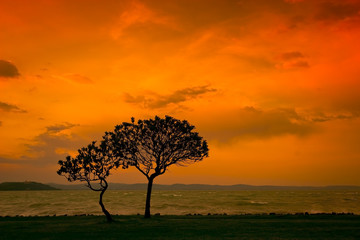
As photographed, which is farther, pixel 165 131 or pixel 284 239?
pixel 165 131

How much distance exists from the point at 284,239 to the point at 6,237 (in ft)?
79.6

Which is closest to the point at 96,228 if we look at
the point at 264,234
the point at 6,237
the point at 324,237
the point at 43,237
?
the point at 43,237

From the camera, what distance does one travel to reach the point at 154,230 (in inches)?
1320

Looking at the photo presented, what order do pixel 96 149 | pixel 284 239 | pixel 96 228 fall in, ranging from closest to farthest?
pixel 284 239, pixel 96 228, pixel 96 149

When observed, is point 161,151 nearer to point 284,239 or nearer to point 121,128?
point 121,128

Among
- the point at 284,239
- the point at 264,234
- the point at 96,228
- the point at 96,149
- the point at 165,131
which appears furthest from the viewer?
the point at 165,131

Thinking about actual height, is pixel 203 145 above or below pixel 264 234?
above

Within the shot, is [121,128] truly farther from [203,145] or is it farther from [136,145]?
[203,145]

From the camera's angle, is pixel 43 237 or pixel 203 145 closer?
pixel 43 237

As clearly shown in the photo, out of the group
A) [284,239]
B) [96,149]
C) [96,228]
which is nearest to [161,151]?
[96,149]

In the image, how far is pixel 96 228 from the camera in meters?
35.6

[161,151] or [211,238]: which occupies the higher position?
[161,151]

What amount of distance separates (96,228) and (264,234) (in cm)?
1758

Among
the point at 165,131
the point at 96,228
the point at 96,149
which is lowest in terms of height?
the point at 96,228
